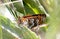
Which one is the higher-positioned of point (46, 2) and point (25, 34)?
point (46, 2)

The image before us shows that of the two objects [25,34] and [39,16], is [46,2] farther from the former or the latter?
[25,34]

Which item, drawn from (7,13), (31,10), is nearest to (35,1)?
(31,10)

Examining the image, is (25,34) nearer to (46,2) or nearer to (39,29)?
(39,29)

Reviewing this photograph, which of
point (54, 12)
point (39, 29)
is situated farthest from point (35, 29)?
point (54, 12)

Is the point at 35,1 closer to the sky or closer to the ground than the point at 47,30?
closer to the sky

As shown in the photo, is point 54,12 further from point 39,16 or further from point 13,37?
point 13,37

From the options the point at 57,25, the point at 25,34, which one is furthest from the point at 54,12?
the point at 25,34

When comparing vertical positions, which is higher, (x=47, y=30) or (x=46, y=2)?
(x=46, y=2)
